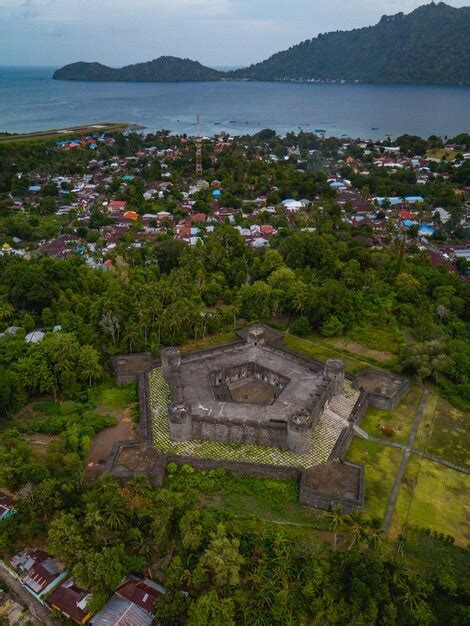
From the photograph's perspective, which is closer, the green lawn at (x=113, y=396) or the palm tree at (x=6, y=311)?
the green lawn at (x=113, y=396)

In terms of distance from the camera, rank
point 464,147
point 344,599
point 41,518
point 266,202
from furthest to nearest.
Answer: point 464,147, point 266,202, point 41,518, point 344,599

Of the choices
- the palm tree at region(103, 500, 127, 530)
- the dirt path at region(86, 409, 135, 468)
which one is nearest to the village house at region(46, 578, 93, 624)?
the palm tree at region(103, 500, 127, 530)

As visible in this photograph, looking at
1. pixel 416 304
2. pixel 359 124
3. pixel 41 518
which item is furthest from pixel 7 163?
pixel 359 124

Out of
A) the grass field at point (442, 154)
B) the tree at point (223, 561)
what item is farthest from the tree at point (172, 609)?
the grass field at point (442, 154)

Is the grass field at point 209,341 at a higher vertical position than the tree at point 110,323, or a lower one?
lower

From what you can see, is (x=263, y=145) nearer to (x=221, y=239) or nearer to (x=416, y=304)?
(x=221, y=239)

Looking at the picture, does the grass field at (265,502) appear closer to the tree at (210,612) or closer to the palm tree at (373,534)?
the palm tree at (373,534)

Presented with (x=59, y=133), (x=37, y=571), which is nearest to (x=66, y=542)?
(x=37, y=571)

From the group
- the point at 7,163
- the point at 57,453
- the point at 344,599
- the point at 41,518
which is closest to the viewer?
the point at 344,599
